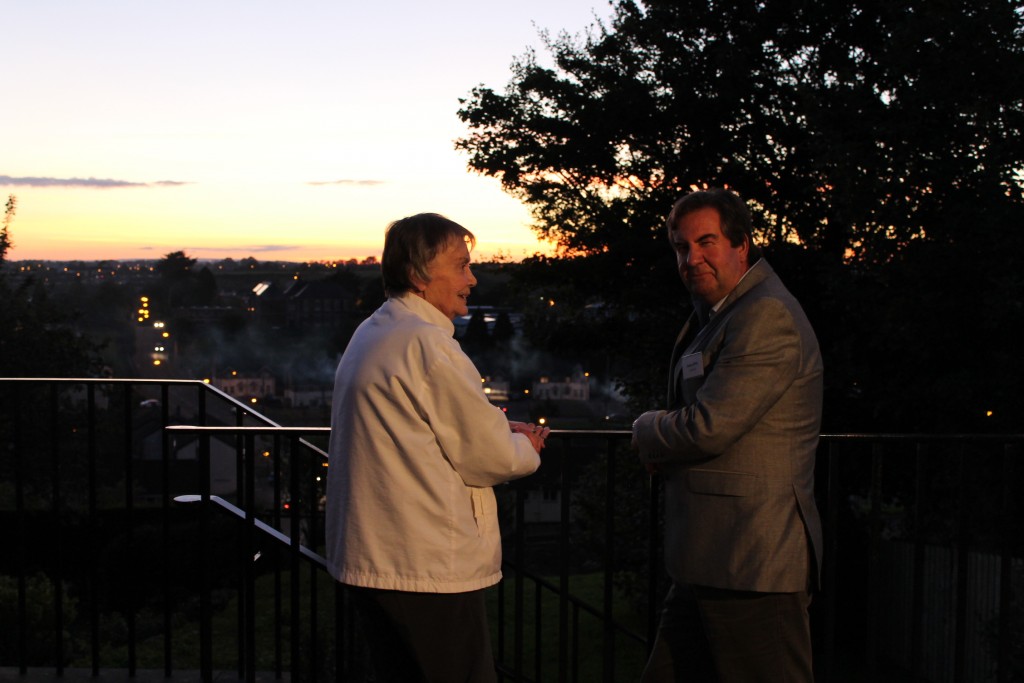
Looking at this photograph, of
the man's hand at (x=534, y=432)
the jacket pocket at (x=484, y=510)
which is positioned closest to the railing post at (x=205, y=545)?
the man's hand at (x=534, y=432)

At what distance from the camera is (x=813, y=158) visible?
12.5 m

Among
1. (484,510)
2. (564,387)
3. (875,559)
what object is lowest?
(564,387)

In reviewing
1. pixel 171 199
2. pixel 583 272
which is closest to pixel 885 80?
pixel 583 272

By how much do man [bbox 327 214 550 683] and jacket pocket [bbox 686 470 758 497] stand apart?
0.43 metres

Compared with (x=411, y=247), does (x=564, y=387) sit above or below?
below

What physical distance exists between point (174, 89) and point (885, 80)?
17.9m

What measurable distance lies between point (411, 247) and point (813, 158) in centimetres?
1139

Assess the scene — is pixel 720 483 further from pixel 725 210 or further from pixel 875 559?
pixel 875 559

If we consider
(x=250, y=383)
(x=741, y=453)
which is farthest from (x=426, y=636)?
(x=250, y=383)

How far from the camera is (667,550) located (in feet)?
8.00

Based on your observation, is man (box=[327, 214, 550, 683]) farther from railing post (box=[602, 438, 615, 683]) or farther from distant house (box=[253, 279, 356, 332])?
distant house (box=[253, 279, 356, 332])

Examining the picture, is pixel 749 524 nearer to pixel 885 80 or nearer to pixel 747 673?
pixel 747 673

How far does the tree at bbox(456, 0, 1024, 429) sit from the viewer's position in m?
10.5

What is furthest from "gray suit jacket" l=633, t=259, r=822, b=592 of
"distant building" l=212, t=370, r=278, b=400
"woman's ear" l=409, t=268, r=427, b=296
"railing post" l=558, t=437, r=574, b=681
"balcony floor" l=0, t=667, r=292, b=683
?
"distant building" l=212, t=370, r=278, b=400
